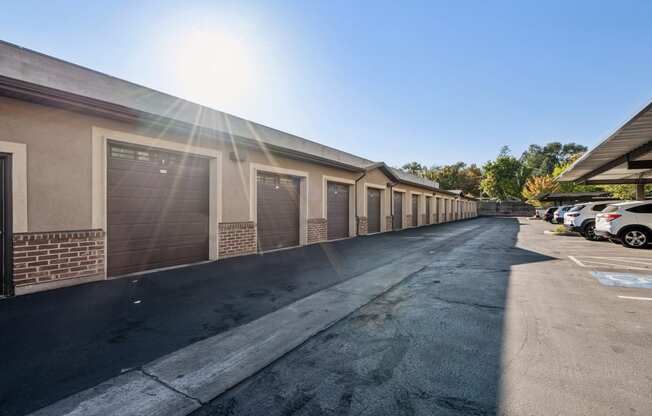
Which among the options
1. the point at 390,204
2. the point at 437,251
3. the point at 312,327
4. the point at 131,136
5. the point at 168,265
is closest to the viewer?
the point at 312,327

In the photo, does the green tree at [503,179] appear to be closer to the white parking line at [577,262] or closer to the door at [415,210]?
the door at [415,210]

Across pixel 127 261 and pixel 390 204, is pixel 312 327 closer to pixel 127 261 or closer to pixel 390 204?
pixel 127 261

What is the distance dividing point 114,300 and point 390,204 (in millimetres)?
16435

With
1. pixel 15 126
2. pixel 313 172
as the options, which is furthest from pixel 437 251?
pixel 15 126

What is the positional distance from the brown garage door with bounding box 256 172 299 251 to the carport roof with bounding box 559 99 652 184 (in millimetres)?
9887

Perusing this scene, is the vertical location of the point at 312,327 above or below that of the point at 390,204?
below

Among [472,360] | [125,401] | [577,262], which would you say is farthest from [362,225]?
[125,401]

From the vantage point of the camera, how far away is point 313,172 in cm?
1234

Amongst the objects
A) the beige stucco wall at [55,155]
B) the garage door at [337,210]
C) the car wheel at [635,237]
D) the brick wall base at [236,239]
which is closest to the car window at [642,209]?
the car wheel at [635,237]

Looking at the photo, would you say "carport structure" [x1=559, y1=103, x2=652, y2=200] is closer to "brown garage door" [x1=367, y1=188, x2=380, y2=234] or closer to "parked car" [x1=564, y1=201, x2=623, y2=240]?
"parked car" [x1=564, y1=201, x2=623, y2=240]

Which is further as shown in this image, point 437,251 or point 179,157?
point 437,251

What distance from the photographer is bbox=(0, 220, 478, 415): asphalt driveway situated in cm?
283

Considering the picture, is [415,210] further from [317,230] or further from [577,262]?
[577,262]

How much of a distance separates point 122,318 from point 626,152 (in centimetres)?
1626
